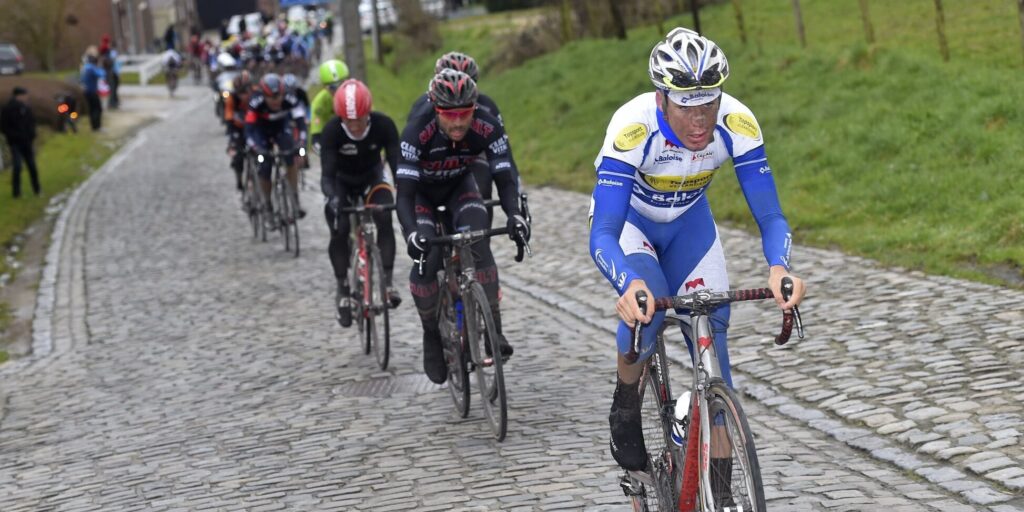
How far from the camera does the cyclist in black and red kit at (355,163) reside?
1064 centimetres

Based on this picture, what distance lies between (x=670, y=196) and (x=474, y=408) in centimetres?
384

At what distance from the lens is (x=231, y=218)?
2116cm

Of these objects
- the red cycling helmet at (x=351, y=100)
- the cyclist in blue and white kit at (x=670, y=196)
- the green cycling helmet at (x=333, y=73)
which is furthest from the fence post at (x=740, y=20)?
the cyclist in blue and white kit at (x=670, y=196)

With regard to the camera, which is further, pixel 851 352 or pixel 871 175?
pixel 871 175

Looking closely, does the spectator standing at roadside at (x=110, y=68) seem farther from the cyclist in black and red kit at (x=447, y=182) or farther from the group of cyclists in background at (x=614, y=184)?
the cyclist in black and red kit at (x=447, y=182)

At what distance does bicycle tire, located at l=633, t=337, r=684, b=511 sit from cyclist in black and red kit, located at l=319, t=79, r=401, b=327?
5043mm

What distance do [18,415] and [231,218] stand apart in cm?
1106

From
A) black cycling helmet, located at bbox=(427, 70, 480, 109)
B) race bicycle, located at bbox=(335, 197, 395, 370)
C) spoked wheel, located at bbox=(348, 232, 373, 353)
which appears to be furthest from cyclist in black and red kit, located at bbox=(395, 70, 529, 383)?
spoked wheel, located at bbox=(348, 232, 373, 353)

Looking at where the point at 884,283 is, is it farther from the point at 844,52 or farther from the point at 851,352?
the point at 844,52

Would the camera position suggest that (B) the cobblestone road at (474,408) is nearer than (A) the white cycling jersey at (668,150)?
No

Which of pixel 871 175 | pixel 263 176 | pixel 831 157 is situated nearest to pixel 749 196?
pixel 871 175

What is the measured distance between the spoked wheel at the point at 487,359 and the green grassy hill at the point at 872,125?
4519mm

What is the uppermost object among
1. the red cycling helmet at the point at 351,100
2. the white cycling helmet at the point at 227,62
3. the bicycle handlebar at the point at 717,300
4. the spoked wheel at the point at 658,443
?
the red cycling helmet at the point at 351,100

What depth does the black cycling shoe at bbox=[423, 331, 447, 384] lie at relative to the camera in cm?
897
